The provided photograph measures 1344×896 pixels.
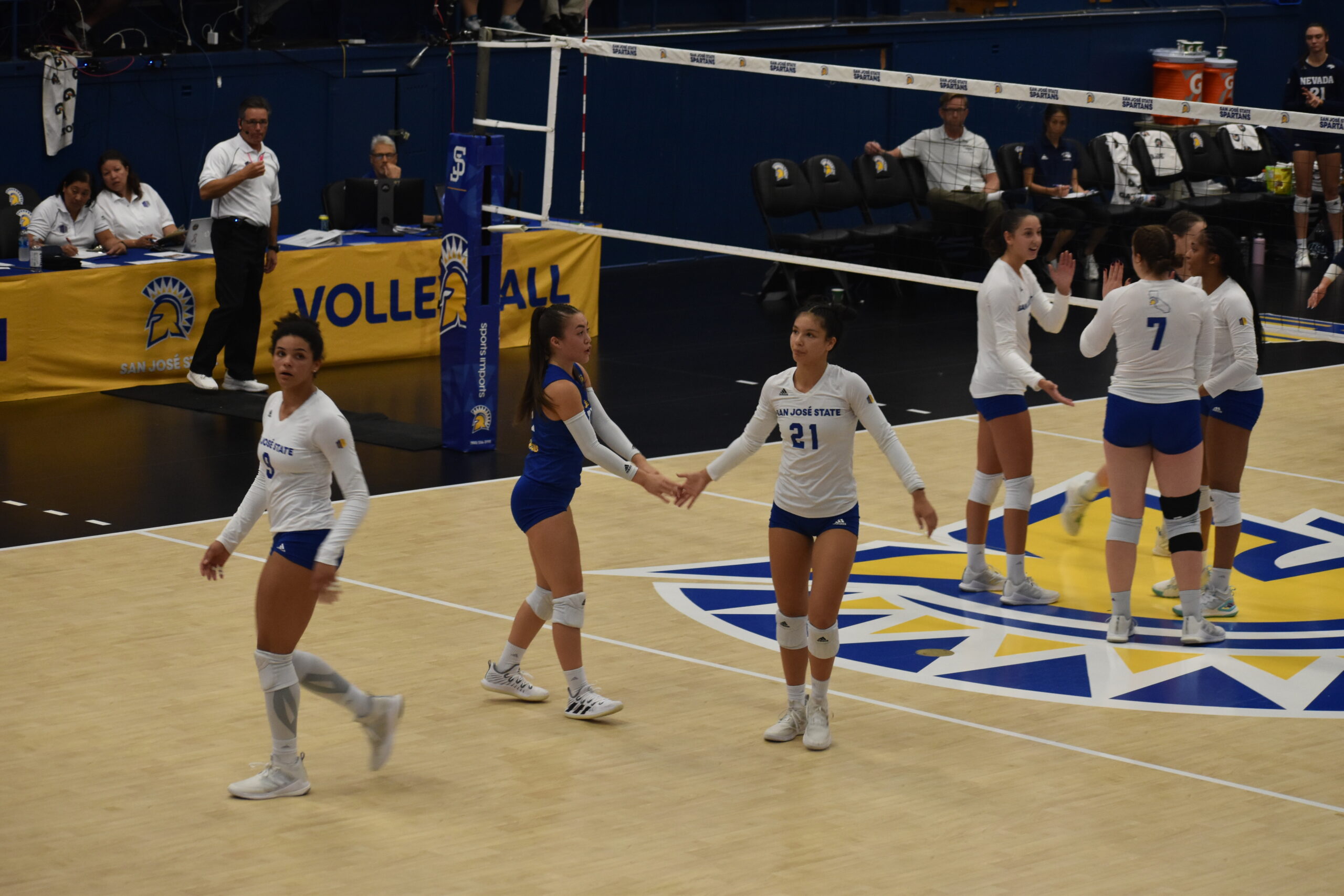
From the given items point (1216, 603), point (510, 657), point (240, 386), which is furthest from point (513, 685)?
point (240, 386)

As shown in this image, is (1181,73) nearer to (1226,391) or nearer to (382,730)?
(1226,391)

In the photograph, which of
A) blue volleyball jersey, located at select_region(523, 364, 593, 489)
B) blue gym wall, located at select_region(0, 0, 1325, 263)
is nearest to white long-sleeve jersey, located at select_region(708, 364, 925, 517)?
blue volleyball jersey, located at select_region(523, 364, 593, 489)

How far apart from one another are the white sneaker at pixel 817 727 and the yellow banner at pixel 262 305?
24.6ft

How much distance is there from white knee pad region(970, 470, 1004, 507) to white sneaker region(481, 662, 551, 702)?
2378 mm

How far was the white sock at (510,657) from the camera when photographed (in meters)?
6.79

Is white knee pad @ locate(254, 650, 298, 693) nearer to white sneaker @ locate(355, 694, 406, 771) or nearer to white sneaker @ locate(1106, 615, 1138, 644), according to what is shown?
white sneaker @ locate(355, 694, 406, 771)

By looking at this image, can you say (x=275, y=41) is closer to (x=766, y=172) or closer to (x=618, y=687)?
(x=766, y=172)

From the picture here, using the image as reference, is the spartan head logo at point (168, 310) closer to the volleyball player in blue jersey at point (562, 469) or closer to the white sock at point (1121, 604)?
the volleyball player in blue jersey at point (562, 469)

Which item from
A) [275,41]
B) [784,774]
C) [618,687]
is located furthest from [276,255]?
[784,774]

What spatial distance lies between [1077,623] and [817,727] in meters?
1.96

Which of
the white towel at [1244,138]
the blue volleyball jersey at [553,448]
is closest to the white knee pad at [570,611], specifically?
the blue volleyball jersey at [553,448]

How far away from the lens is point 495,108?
57.0 feet

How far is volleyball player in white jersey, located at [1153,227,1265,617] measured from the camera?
302 inches

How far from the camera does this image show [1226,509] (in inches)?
311
